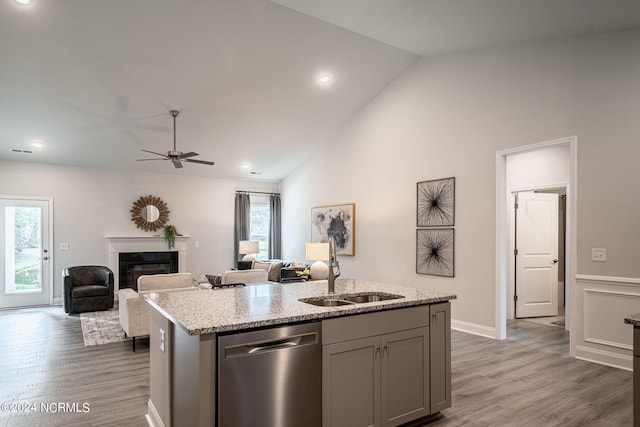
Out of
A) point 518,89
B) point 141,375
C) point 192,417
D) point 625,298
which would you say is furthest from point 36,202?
point 625,298

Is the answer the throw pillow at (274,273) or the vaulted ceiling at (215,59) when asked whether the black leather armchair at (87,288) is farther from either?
the throw pillow at (274,273)

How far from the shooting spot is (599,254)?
4.14m

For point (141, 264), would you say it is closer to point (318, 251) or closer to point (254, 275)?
point (254, 275)

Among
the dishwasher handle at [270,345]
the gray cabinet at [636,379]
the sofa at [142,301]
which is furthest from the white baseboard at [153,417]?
the gray cabinet at [636,379]

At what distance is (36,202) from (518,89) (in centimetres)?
840

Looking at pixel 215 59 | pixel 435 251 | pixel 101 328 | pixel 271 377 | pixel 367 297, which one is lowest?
pixel 101 328

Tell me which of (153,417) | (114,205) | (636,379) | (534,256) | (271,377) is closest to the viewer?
(636,379)

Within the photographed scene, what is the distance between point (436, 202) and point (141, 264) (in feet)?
20.4

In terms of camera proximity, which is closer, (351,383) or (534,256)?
(351,383)

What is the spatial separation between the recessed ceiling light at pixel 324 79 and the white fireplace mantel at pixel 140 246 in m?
4.82

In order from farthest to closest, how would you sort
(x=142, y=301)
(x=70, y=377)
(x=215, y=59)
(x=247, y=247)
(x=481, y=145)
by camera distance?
(x=247, y=247), (x=481, y=145), (x=215, y=59), (x=142, y=301), (x=70, y=377)

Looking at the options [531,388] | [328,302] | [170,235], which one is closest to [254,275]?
[328,302]

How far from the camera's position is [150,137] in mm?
6914

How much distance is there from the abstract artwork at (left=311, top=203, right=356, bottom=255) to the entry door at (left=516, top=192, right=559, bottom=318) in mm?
2833
